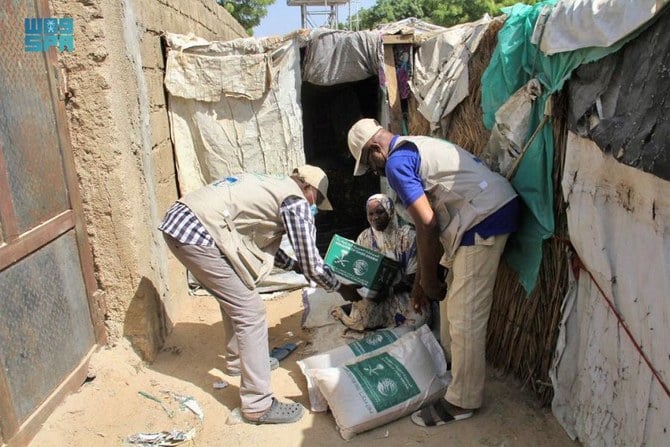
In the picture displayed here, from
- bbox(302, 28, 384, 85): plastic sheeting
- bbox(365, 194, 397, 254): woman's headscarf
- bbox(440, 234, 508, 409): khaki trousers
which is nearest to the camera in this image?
bbox(440, 234, 508, 409): khaki trousers

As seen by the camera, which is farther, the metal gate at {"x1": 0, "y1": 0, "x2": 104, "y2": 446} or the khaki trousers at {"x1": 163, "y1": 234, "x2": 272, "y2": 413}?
the khaki trousers at {"x1": 163, "y1": 234, "x2": 272, "y2": 413}

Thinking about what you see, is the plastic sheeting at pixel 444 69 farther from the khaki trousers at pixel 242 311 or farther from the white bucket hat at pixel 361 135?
the khaki trousers at pixel 242 311

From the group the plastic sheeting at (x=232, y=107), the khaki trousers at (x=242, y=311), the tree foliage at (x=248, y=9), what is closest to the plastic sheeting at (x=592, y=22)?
the khaki trousers at (x=242, y=311)

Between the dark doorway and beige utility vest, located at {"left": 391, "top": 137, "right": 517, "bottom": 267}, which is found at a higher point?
beige utility vest, located at {"left": 391, "top": 137, "right": 517, "bottom": 267}

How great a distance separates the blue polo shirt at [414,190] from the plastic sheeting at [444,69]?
1062mm

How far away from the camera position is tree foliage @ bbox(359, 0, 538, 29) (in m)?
21.5

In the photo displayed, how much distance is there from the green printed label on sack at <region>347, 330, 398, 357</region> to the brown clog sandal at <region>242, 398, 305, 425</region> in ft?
1.63

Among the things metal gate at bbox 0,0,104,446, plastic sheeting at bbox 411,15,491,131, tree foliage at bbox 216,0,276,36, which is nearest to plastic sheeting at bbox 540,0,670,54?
plastic sheeting at bbox 411,15,491,131

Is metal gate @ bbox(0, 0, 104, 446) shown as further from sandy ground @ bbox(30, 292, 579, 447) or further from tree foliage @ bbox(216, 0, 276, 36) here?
tree foliage @ bbox(216, 0, 276, 36)

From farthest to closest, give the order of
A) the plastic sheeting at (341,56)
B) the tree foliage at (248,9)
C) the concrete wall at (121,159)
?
the tree foliage at (248,9) < the plastic sheeting at (341,56) < the concrete wall at (121,159)

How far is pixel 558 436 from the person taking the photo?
250 centimetres

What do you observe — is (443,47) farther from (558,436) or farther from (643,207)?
(558,436)

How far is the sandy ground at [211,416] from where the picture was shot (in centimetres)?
254

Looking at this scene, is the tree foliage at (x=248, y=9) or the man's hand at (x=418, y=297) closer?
the man's hand at (x=418, y=297)
